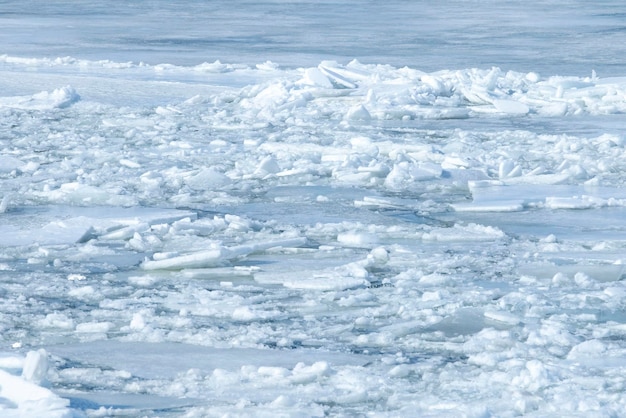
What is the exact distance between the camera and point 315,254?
5488 millimetres

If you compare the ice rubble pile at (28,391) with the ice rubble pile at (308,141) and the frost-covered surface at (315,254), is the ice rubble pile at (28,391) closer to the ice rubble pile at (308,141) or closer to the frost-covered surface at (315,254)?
the frost-covered surface at (315,254)

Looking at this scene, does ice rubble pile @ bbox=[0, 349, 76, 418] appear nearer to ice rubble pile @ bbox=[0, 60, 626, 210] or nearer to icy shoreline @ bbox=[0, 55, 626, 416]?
icy shoreline @ bbox=[0, 55, 626, 416]

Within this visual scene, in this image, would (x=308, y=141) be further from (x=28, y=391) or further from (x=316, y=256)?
(x=28, y=391)

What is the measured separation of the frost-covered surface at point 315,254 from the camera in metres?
3.76

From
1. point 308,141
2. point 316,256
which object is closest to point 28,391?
point 316,256

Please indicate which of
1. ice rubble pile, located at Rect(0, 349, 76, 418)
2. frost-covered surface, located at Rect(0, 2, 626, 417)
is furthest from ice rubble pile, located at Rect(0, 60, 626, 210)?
ice rubble pile, located at Rect(0, 349, 76, 418)

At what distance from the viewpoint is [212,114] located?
32.6 feet

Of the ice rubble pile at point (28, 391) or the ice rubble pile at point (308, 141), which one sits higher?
the ice rubble pile at point (308, 141)

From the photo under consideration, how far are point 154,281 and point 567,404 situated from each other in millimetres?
2023

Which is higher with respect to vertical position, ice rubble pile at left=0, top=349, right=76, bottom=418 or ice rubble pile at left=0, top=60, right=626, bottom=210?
ice rubble pile at left=0, top=60, right=626, bottom=210

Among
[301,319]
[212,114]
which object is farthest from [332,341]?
[212,114]

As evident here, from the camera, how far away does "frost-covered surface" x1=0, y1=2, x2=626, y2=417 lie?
3760mm

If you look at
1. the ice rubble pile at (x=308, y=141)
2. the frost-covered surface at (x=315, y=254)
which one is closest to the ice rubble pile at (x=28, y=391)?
the frost-covered surface at (x=315, y=254)

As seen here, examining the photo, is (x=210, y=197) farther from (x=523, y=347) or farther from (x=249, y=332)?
(x=523, y=347)
